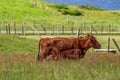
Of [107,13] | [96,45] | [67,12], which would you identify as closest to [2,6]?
[67,12]

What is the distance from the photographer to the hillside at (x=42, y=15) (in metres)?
99.6

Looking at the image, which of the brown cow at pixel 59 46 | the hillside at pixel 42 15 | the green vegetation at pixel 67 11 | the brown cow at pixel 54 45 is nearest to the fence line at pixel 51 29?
the hillside at pixel 42 15

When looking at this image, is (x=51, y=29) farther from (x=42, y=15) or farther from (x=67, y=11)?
(x=67, y=11)

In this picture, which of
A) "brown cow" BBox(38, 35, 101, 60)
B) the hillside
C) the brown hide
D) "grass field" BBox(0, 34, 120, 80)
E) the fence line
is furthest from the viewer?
the hillside

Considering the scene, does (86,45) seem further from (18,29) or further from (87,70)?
(18,29)

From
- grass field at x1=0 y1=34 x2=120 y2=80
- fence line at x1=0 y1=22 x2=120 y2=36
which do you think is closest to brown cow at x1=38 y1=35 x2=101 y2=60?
grass field at x1=0 y1=34 x2=120 y2=80

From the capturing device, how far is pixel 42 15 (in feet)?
364

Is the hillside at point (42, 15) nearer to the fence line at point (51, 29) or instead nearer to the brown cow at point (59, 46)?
the fence line at point (51, 29)

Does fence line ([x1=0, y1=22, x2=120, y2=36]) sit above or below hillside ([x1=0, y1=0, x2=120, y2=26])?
below

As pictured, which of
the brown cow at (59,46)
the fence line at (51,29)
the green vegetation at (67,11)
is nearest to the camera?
the brown cow at (59,46)

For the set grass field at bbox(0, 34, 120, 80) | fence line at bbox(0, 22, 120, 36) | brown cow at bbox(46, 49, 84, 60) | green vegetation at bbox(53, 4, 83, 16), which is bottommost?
fence line at bbox(0, 22, 120, 36)

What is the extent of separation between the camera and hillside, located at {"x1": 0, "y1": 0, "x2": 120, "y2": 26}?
327 feet

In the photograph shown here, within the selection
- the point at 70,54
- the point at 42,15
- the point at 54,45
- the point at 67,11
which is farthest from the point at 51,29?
the point at 70,54

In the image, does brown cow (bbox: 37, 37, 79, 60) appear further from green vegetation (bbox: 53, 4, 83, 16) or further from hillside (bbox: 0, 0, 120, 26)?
green vegetation (bbox: 53, 4, 83, 16)
